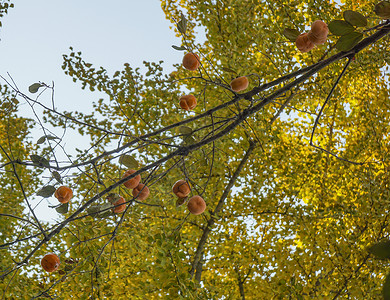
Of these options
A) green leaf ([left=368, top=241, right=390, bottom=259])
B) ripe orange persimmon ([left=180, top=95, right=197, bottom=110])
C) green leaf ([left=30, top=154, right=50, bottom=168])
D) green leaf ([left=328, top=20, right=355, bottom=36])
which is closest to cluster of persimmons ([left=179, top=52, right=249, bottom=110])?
ripe orange persimmon ([left=180, top=95, right=197, bottom=110])

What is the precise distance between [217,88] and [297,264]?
162cm

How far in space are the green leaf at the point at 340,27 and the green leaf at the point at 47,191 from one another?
838 mm

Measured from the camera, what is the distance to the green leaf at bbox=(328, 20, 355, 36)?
804mm

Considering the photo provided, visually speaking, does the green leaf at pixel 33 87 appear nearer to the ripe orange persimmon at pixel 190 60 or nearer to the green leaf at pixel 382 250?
the ripe orange persimmon at pixel 190 60

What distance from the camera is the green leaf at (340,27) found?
0.80m

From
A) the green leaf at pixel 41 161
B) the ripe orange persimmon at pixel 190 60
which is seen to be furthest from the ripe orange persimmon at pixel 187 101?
the green leaf at pixel 41 161

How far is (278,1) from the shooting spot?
10.4ft

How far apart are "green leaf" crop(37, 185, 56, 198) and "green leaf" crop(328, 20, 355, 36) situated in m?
0.84

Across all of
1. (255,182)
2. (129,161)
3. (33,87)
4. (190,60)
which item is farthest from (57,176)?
(255,182)

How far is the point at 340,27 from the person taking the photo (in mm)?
809

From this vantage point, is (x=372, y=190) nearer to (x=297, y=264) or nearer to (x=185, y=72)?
(x=297, y=264)

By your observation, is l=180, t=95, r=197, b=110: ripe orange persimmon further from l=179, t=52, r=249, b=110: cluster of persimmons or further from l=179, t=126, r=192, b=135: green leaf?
l=179, t=126, r=192, b=135: green leaf

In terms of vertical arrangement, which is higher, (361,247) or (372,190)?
(372,190)

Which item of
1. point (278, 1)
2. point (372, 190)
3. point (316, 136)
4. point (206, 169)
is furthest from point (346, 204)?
point (278, 1)
